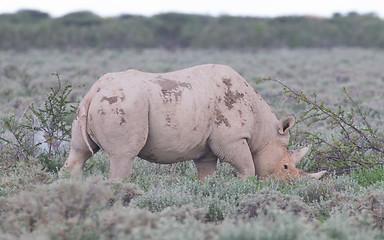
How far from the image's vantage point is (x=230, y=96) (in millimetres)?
6242

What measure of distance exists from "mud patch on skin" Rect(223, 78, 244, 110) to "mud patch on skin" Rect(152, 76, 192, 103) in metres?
0.54

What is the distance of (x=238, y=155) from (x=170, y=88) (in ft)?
3.98

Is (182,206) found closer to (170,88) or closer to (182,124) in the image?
(182,124)

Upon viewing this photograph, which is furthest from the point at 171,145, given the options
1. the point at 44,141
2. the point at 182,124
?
the point at 44,141

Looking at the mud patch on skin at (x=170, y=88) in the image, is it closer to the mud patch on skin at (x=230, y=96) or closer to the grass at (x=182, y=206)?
the mud patch on skin at (x=230, y=96)

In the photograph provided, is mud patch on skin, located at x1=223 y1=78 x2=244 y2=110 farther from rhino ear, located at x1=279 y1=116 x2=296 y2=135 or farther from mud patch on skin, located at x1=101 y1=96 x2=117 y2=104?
mud patch on skin, located at x1=101 y1=96 x2=117 y2=104

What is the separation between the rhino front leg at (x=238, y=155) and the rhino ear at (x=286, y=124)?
604 millimetres

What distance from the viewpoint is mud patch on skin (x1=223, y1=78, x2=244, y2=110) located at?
242 inches

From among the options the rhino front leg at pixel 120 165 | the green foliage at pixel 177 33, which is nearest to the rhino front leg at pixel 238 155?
the rhino front leg at pixel 120 165

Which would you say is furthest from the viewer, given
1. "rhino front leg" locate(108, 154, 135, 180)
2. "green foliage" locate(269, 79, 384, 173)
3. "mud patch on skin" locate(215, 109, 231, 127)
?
"green foliage" locate(269, 79, 384, 173)

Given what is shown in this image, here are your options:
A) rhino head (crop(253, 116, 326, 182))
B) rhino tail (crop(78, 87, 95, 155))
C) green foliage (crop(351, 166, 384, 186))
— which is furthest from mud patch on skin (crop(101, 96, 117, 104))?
green foliage (crop(351, 166, 384, 186))

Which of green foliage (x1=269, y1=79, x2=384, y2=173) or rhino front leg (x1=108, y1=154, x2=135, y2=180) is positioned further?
green foliage (x1=269, y1=79, x2=384, y2=173)

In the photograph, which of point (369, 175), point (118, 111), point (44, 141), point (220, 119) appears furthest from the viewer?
point (44, 141)

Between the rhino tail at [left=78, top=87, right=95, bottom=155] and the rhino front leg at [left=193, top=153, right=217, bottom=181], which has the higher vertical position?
the rhino tail at [left=78, top=87, right=95, bottom=155]
